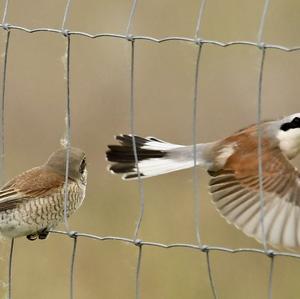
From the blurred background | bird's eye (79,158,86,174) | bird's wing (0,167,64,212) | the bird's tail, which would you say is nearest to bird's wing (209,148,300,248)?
the bird's tail

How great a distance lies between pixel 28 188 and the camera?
19.3ft

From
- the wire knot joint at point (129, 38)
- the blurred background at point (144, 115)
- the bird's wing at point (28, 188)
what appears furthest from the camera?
the blurred background at point (144, 115)

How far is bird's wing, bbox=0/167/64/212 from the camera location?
5.85 metres

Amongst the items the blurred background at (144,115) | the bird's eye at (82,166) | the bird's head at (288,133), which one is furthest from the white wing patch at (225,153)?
the blurred background at (144,115)

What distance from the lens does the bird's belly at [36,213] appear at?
5855mm

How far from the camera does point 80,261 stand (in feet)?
27.8

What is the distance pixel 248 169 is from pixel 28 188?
0.94 m

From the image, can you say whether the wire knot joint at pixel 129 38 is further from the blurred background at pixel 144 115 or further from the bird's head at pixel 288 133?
the blurred background at pixel 144 115

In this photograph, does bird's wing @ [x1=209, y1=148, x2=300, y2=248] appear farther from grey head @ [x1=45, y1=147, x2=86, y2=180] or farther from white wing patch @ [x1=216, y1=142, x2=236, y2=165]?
grey head @ [x1=45, y1=147, x2=86, y2=180]

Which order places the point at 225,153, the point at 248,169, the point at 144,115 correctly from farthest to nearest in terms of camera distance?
1. the point at 144,115
2. the point at 225,153
3. the point at 248,169

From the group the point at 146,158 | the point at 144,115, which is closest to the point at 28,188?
the point at 146,158


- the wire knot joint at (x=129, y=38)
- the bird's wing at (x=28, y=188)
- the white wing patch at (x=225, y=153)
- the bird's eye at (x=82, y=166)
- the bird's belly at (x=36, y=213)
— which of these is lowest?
the bird's belly at (x=36, y=213)

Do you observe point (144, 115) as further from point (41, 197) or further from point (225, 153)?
point (41, 197)

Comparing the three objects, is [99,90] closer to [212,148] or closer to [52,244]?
[52,244]
